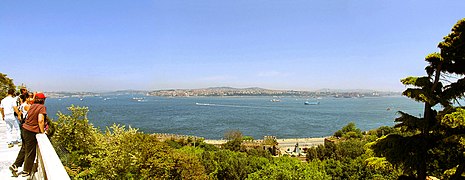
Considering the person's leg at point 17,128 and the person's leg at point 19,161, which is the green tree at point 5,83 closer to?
the person's leg at point 17,128

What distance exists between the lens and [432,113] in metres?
5.95

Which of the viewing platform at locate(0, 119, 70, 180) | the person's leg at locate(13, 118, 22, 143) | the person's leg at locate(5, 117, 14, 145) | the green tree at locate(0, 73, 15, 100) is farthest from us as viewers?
the green tree at locate(0, 73, 15, 100)

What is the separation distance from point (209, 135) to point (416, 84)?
61.0 metres

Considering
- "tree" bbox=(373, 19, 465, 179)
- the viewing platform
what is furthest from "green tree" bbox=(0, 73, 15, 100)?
"tree" bbox=(373, 19, 465, 179)

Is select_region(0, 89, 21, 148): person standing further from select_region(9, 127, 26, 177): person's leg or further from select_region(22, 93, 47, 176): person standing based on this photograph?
select_region(22, 93, 47, 176): person standing

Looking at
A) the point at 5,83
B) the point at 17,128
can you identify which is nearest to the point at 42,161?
the point at 17,128

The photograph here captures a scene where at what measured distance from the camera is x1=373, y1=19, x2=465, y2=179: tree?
18.0 ft

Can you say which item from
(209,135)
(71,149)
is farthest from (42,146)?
(209,135)

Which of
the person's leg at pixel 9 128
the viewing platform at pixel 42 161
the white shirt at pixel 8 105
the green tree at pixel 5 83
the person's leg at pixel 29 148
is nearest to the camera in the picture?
the viewing platform at pixel 42 161

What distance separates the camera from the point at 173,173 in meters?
17.0

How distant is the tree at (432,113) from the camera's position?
549 cm

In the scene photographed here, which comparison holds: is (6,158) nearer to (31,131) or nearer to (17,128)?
(17,128)

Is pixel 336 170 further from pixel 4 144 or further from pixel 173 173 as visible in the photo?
pixel 4 144

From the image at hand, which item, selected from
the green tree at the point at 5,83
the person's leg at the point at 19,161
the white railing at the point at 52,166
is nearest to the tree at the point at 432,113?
the white railing at the point at 52,166
